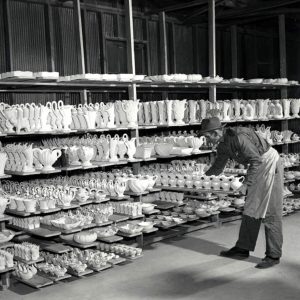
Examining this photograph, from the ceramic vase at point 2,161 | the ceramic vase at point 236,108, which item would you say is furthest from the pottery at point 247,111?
the ceramic vase at point 2,161

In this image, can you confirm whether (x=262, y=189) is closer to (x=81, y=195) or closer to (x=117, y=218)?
(x=117, y=218)

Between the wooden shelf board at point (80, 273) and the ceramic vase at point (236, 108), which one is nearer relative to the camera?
the wooden shelf board at point (80, 273)

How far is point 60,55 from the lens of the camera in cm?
809

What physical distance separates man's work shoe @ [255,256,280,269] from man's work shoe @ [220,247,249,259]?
0.35 m

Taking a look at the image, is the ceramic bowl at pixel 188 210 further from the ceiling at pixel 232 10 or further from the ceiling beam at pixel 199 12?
the ceiling beam at pixel 199 12

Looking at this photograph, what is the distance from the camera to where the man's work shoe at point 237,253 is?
5.62 m

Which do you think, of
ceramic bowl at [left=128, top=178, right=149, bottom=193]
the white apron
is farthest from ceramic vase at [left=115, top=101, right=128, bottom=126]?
the white apron

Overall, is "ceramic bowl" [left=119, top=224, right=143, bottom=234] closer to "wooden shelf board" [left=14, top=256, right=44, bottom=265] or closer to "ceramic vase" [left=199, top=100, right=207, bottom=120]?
"wooden shelf board" [left=14, top=256, right=44, bottom=265]

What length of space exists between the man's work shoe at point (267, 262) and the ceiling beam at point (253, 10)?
4.98 meters

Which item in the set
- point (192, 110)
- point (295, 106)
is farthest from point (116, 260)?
point (295, 106)

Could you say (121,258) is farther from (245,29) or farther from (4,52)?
(245,29)

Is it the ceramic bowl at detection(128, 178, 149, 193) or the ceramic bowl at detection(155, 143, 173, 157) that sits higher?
the ceramic bowl at detection(155, 143, 173, 157)

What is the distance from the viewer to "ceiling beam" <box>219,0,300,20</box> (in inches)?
340

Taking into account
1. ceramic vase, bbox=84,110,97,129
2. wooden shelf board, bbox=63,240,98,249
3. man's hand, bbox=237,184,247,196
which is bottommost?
wooden shelf board, bbox=63,240,98,249
